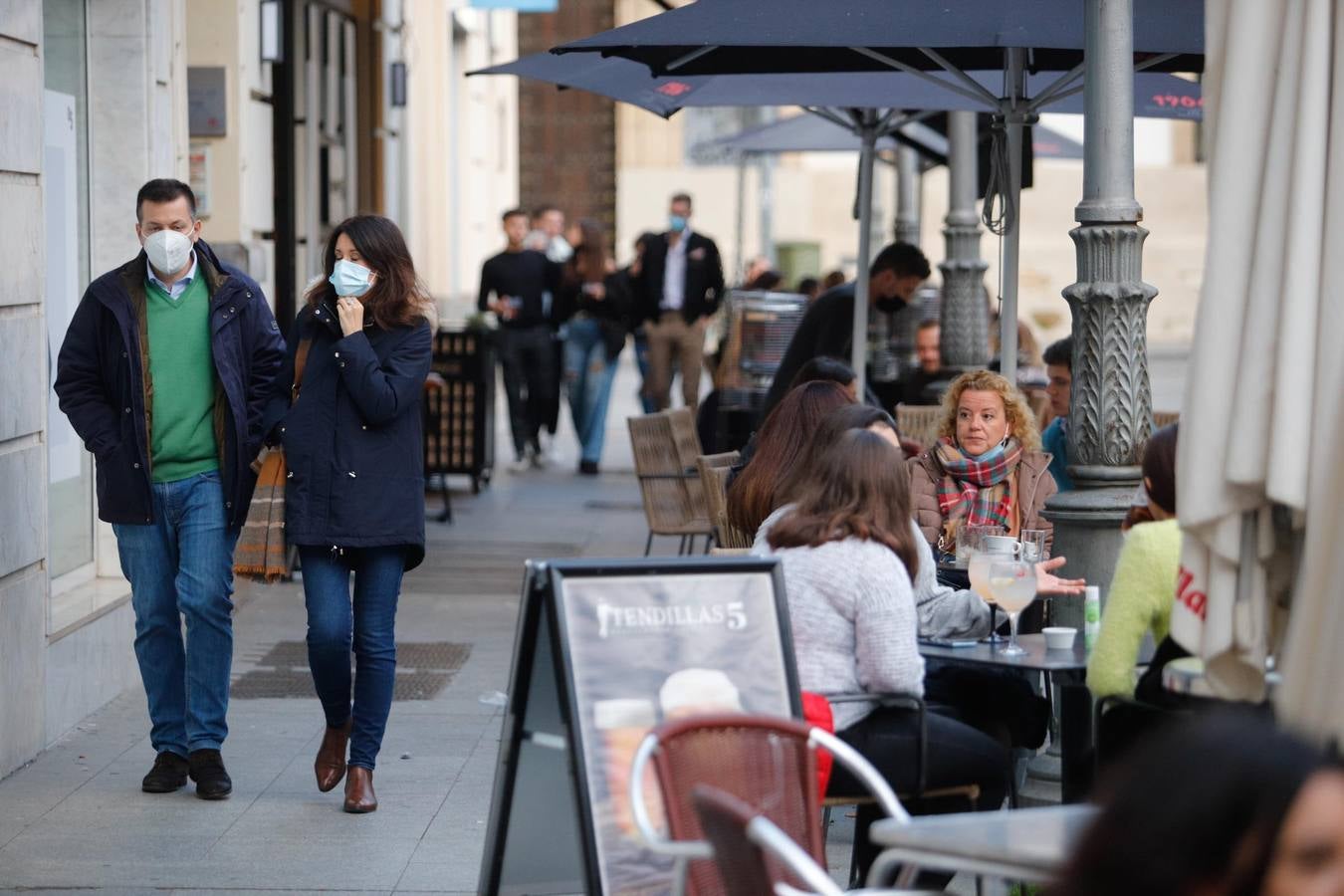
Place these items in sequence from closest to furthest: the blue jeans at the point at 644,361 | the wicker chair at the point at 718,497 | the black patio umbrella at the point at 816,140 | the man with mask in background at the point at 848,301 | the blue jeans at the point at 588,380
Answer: the wicker chair at the point at 718,497, the man with mask in background at the point at 848,301, the black patio umbrella at the point at 816,140, the blue jeans at the point at 588,380, the blue jeans at the point at 644,361

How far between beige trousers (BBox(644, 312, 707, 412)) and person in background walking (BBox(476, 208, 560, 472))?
35.5 inches

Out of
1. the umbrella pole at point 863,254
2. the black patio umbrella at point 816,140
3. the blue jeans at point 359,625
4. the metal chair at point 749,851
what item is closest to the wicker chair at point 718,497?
the umbrella pole at point 863,254

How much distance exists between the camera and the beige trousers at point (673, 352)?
16.6 meters

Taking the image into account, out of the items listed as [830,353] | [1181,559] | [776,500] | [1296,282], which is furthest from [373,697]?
[830,353]

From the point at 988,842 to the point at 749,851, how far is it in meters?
0.36

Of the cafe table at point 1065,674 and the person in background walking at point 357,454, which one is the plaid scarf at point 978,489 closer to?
the cafe table at point 1065,674

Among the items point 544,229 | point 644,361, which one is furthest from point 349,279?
point 544,229

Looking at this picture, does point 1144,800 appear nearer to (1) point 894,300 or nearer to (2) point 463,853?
(2) point 463,853

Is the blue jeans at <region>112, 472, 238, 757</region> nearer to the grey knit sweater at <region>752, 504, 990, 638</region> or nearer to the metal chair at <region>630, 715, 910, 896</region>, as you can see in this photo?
the grey knit sweater at <region>752, 504, 990, 638</region>

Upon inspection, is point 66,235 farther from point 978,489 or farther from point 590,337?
point 590,337

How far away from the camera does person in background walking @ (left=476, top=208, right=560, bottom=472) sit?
15656 millimetres

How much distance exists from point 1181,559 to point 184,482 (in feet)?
11.1

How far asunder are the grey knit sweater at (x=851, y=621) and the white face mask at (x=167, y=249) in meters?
2.34

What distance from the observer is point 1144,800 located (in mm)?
2014
